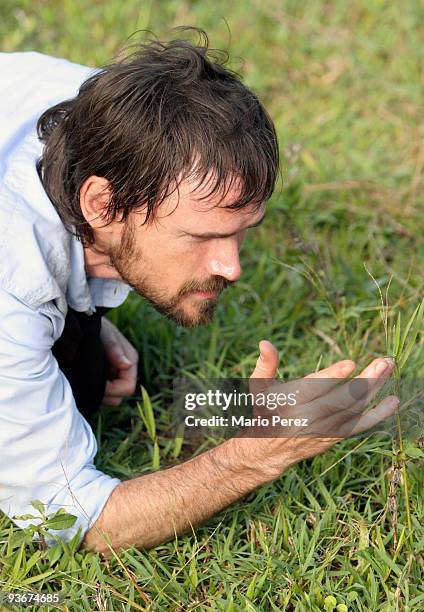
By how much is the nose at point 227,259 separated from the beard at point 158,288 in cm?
6

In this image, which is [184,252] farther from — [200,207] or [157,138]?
[157,138]

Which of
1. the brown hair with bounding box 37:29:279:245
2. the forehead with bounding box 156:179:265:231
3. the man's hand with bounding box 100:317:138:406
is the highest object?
the brown hair with bounding box 37:29:279:245

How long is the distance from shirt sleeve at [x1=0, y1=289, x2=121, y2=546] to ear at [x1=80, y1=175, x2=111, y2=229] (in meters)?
0.33

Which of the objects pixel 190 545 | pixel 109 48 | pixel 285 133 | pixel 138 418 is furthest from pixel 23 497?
pixel 109 48

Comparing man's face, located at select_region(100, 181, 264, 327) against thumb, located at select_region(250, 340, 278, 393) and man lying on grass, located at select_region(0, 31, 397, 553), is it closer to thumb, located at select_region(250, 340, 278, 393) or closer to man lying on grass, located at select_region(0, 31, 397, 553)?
man lying on grass, located at select_region(0, 31, 397, 553)

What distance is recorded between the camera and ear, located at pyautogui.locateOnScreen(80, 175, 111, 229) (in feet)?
9.43

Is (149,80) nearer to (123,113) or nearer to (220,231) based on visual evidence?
(123,113)

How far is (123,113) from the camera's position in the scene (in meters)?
2.81

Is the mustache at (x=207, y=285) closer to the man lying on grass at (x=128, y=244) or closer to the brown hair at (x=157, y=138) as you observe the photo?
the man lying on grass at (x=128, y=244)

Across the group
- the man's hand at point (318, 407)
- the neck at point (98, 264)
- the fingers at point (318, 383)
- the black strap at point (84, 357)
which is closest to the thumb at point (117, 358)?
the black strap at point (84, 357)

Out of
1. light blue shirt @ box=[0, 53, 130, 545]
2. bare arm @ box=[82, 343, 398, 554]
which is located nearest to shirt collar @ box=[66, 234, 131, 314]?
light blue shirt @ box=[0, 53, 130, 545]

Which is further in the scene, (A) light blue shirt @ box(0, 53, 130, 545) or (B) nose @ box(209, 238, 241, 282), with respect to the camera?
(B) nose @ box(209, 238, 241, 282)

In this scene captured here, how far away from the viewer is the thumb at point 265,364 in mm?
2402

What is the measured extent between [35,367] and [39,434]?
0.59ft
